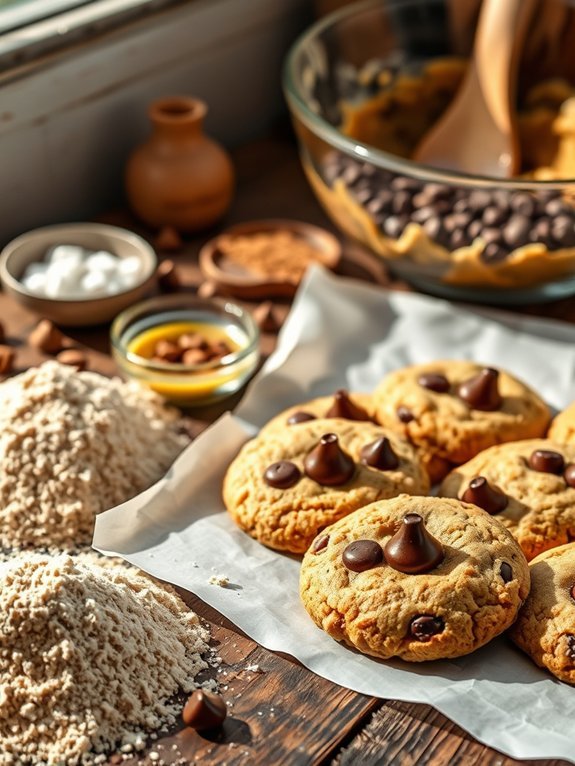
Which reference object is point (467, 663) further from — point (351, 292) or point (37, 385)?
point (351, 292)

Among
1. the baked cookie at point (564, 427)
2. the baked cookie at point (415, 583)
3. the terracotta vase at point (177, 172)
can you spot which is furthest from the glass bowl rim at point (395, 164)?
the baked cookie at point (415, 583)

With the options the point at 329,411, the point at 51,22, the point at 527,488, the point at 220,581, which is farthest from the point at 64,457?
the point at 51,22

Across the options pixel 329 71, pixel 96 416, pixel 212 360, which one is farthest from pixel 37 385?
pixel 329 71

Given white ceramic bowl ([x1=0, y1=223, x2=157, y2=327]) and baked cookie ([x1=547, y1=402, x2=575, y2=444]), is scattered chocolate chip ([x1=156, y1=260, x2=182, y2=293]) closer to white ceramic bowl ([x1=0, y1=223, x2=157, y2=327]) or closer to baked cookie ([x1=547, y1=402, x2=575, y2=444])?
white ceramic bowl ([x1=0, y1=223, x2=157, y2=327])

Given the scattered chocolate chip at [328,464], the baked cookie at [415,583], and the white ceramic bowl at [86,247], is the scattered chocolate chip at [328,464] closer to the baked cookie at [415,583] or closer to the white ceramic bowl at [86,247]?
the baked cookie at [415,583]

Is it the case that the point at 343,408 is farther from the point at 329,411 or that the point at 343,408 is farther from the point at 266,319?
the point at 266,319
